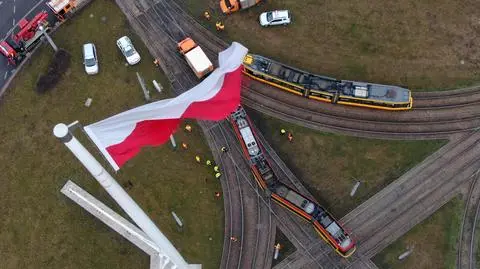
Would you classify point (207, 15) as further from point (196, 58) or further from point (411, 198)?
point (411, 198)

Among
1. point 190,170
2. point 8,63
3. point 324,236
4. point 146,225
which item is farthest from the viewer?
point 8,63

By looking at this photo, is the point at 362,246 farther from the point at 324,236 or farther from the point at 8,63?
the point at 8,63

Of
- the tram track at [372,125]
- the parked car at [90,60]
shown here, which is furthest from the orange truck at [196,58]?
the parked car at [90,60]

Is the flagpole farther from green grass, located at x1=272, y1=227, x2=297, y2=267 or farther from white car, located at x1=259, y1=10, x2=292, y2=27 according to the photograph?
white car, located at x1=259, y1=10, x2=292, y2=27

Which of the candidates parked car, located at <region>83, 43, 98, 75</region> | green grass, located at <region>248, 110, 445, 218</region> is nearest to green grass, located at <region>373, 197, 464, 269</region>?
green grass, located at <region>248, 110, 445, 218</region>

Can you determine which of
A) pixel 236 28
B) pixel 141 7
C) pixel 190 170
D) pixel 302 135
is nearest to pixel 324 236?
pixel 302 135

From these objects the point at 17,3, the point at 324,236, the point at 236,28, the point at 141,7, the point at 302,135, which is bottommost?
the point at 324,236
